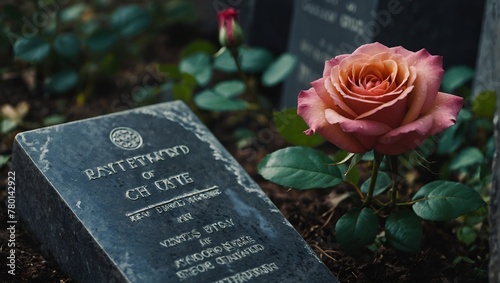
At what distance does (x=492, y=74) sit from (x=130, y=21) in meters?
1.37

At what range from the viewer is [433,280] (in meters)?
1.89

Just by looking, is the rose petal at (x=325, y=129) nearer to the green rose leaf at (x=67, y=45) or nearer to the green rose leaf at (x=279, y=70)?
the green rose leaf at (x=279, y=70)

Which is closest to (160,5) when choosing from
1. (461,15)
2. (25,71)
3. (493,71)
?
(25,71)

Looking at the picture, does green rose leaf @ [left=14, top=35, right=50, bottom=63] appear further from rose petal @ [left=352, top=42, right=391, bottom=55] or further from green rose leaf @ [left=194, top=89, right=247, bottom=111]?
rose petal @ [left=352, top=42, right=391, bottom=55]

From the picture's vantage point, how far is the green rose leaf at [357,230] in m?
1.81

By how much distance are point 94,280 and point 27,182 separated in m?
0.35

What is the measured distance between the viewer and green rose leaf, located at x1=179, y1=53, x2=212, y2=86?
2709 millimetres

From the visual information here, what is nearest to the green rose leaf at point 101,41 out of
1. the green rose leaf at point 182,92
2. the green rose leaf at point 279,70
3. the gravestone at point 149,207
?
the green rose leaf at point 182,92

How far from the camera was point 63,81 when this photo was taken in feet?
9.70

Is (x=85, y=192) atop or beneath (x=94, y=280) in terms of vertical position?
atop

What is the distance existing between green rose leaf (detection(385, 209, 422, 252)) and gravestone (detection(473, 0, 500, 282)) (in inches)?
6.5

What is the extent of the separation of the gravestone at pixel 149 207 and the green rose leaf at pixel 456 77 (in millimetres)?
1036

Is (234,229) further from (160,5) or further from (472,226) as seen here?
(160,5)

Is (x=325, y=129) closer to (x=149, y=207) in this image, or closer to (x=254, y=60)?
(x=149, y=207)
